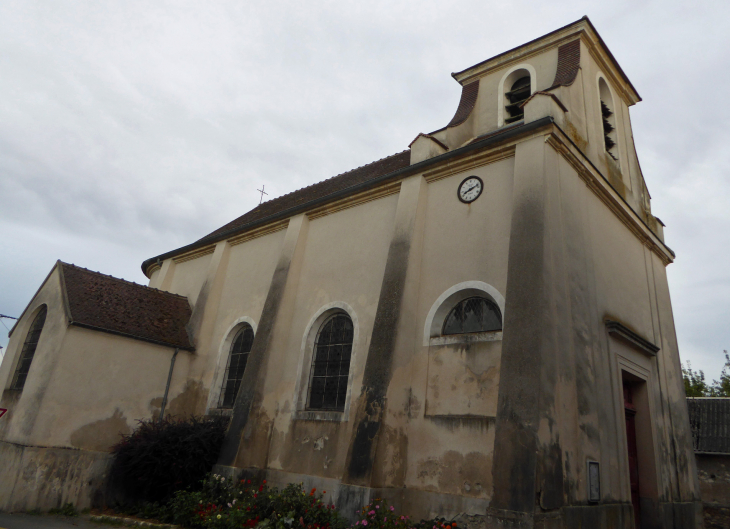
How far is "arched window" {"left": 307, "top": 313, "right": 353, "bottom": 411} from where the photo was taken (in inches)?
389

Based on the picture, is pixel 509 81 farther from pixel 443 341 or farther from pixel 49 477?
pixel 49 477

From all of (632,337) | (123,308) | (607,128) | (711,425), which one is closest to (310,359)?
(123,308)

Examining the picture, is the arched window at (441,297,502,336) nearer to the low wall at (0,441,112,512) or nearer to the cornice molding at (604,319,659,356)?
the cornice molding at (604,319,659,356)

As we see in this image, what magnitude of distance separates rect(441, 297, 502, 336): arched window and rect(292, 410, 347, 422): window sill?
8.44 ft

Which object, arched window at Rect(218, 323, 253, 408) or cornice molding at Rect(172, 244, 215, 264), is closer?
arched window at Rect(218, 323, 253, 408)

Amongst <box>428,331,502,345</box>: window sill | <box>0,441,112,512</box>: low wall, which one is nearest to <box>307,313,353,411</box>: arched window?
<box>428,331,502,345</box>: window sill

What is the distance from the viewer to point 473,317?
27.7 feet

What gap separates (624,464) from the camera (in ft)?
26.6

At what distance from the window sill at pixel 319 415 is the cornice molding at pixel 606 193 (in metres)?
6.16

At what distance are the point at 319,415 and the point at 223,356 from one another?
161 inches

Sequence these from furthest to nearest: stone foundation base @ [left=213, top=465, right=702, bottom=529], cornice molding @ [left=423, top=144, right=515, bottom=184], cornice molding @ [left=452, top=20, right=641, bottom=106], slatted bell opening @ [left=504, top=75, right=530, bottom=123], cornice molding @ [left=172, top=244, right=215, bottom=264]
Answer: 1. cornice molding @ [left=172, top=244, right=215, bottom=264]
2. slatted bell opening @ [left=504, top=75, right=530, bottom=123]
3. cornice molding @ [left=452, top=20, right=641, bottom=106]
4. cornice molding @ [left=423, top=144, right=515, bottom=184]
5. stone foundation base @ [left=213, top=465, right=702, bottom=529]

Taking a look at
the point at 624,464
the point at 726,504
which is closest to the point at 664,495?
the point at 624,464

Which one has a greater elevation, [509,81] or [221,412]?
[509,81]

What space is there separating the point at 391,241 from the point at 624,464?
5466mm
